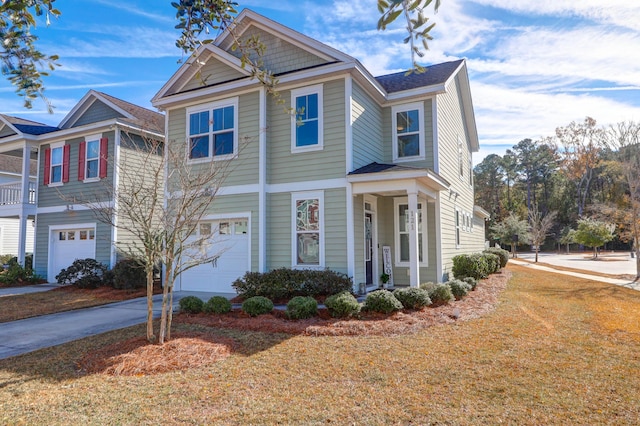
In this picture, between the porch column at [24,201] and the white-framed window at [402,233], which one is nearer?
the white-framed window at [402,233]

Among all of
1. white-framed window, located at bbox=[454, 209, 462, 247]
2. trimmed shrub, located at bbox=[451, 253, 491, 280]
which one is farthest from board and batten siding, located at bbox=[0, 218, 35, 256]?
trimmed shrub, located at bbox=[451, 253, 491, 280]

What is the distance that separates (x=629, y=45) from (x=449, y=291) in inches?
224

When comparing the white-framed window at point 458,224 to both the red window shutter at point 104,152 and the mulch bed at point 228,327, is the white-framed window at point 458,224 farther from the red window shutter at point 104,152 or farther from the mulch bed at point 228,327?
the red window shutter at point 104,152

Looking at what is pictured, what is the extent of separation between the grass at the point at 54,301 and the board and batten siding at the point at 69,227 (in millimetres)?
1722

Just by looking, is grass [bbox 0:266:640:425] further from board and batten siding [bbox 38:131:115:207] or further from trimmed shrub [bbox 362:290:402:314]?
board and batten siding [bbox 38:131:115:207]

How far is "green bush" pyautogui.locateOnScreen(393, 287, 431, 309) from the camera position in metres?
8.49

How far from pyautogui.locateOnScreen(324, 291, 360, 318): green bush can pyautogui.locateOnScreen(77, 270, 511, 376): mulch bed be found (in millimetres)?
164

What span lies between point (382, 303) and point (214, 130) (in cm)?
735

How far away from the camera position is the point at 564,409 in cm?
385

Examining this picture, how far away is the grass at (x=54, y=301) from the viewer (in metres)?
9.78

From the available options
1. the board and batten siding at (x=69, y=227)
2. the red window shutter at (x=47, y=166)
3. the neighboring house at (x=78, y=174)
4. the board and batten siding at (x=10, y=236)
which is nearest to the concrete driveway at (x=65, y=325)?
the board and batten siding at (x=69, y=227)

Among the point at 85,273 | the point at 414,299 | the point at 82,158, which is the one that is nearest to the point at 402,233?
the point at 414,299

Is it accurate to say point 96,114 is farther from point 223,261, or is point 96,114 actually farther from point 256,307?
point 256,307

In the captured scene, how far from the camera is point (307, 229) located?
35.8 ft
